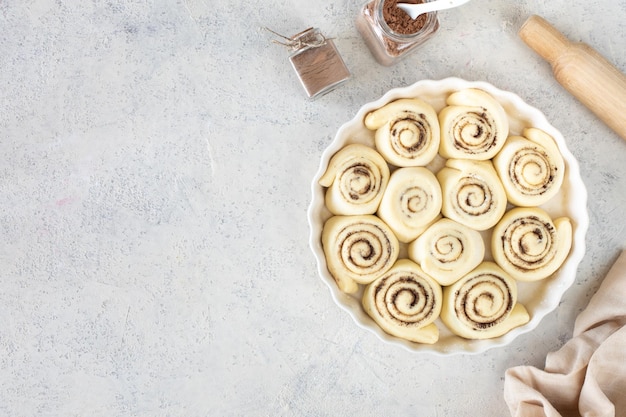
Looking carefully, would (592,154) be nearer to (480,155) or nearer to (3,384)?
(480,155)

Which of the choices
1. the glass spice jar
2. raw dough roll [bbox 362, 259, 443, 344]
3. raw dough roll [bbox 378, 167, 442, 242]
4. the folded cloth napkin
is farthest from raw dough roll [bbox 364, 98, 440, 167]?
the folded cloth napkin

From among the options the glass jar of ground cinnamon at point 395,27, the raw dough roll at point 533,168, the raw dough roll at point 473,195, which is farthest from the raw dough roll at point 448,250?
the glass jar of ground cinnamon at point 395,27

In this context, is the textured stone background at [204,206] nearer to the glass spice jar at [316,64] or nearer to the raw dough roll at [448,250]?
the glass spice jar at [316,64]

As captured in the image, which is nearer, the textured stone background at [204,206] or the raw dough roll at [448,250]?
the raw dough roll at [448,250]

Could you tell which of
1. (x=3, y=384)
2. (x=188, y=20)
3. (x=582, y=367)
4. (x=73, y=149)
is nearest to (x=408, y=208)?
(x=582, y=367)

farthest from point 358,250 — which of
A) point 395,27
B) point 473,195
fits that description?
point 395,27

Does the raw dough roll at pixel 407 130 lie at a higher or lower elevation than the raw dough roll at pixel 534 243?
higher

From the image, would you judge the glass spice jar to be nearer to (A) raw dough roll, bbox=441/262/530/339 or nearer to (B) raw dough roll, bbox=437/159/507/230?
(B) raw dough roll, bbox=437/159/507/230
